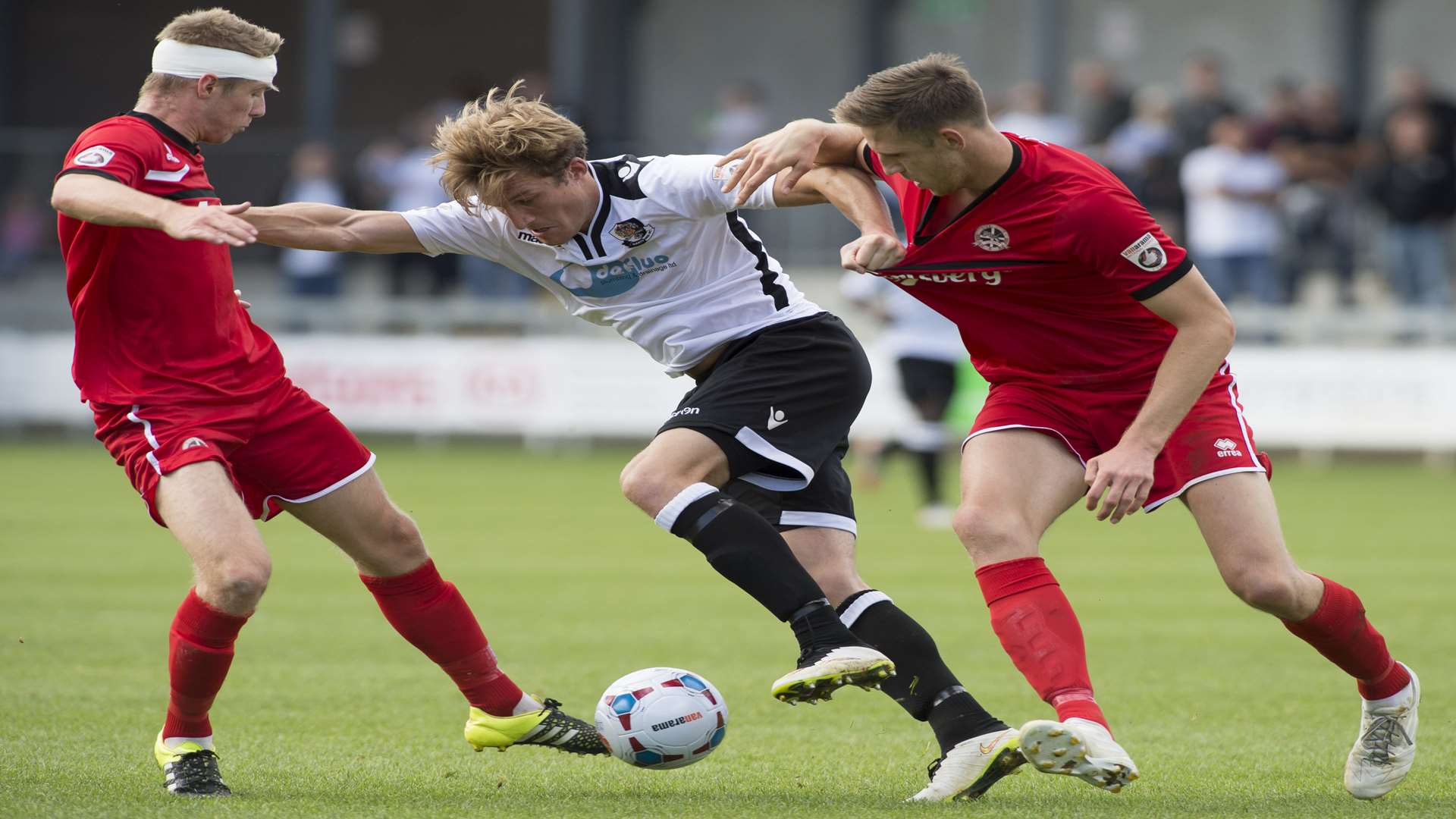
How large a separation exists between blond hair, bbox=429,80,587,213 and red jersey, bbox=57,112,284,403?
0.72 m

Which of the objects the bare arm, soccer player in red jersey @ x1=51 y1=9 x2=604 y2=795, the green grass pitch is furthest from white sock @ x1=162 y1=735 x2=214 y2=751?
the bare arm

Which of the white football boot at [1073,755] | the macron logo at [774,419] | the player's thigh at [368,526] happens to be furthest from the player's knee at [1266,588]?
the player's thigh at [368,526]

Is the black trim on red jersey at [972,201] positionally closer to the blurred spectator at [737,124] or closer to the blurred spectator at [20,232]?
the blurred spectator at [737,124]

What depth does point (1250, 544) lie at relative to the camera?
5.07 m

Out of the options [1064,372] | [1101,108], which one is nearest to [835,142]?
[1064,372]

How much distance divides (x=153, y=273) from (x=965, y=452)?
2.34 meters

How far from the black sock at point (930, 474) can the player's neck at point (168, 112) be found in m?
8.13

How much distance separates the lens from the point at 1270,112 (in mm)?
18516

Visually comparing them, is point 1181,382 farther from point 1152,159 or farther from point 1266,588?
point 1152,159

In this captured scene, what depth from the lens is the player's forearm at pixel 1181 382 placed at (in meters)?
4.92

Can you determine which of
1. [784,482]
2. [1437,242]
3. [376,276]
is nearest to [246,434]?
[784,482]

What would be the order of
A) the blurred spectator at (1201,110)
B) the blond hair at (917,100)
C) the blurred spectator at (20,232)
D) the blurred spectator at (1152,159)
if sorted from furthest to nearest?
the blurred spectator at (20,232)
the blurred spectator at (1201,110)
the blurred spectator at (1152,159)
the blond hair at (917,100)

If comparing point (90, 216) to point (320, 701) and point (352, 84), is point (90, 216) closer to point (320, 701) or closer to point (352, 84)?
point (320, 701)

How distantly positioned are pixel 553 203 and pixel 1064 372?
1515 mm
